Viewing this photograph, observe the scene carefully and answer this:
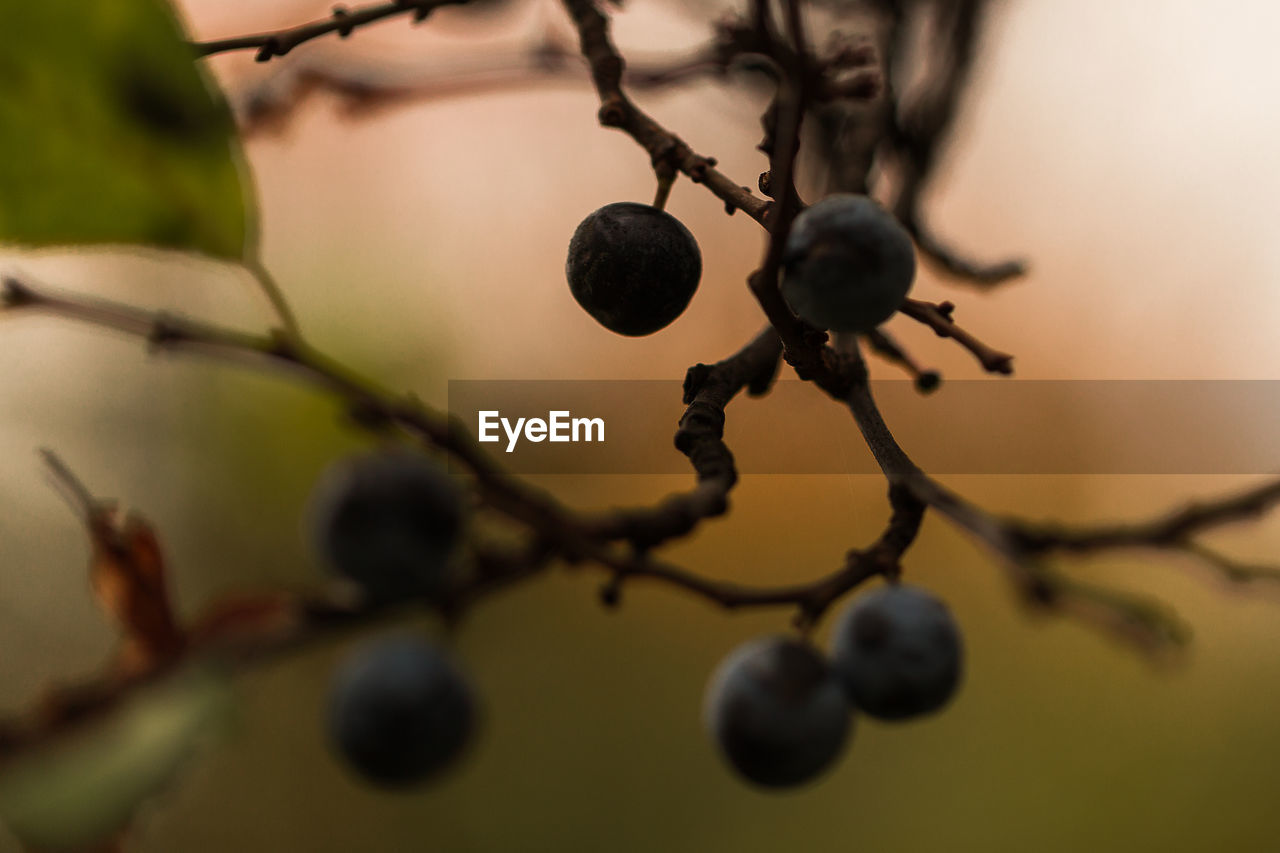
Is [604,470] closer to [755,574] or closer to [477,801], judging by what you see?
[755,574]

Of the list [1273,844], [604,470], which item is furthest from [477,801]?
[1273,844]

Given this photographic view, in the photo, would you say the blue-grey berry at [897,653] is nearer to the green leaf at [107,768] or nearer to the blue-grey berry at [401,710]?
the blue-grey berry at [401,710]

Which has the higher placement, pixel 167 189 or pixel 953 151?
pixel 953 151

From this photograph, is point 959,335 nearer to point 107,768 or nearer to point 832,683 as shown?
point 832,683

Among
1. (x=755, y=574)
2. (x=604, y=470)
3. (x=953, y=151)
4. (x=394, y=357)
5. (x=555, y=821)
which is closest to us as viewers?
(x=394, y=357)

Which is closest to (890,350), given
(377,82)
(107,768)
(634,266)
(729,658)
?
(634,266)

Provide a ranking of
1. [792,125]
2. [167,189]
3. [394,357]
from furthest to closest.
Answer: [394,357] < [167,189] < [792,125]
